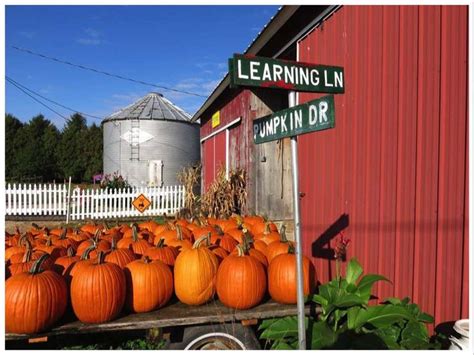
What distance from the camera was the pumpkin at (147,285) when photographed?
2.97 m

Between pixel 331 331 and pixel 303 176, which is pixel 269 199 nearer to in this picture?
pixel 303 176

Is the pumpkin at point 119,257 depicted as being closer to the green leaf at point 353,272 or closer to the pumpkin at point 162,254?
the pumpkin at point 162,254

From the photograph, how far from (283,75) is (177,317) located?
1872 mm

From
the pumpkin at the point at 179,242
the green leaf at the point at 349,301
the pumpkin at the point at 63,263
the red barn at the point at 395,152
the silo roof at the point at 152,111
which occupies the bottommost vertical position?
the green leaf at the point at 349,301

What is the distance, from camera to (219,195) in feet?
30.0

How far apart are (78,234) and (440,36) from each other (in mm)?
4206

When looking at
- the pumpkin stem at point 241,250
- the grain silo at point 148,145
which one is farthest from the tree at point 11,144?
the pumpkin stem at point 241,250

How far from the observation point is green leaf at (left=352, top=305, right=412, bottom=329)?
9.09 ft

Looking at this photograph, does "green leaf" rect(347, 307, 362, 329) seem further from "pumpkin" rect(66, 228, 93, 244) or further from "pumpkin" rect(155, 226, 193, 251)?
"pumpkin" rect(66, 228, 93, 244)

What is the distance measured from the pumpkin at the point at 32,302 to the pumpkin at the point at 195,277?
865mm

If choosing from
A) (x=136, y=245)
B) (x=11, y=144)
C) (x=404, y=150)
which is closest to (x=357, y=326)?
(x=404, y=150)

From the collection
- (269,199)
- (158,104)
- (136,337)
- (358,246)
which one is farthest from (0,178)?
(158,104)

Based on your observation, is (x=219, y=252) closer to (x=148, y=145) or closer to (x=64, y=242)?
(x=64, y=242)

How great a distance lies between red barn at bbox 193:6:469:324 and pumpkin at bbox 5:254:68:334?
2655 millimetres
